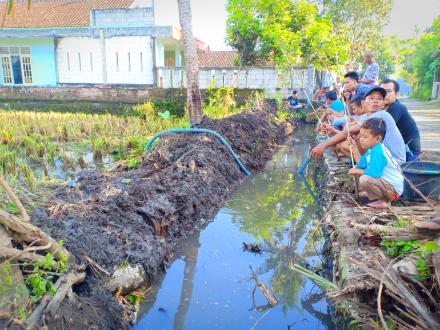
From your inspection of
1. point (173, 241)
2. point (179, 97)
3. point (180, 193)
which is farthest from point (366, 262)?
point (179, 97)

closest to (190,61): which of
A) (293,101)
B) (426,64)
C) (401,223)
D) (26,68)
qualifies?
(293,101)

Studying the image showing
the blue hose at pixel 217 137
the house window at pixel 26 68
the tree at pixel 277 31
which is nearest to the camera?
the blue hose at pixel 217 137

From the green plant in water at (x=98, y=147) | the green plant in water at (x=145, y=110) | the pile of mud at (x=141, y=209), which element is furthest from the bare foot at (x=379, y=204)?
the green plant in water at (x=145, y=110)

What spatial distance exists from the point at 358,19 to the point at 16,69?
68.8 ft

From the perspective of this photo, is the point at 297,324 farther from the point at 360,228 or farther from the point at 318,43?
the point at 318,43

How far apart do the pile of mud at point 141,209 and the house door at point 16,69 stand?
17.1m

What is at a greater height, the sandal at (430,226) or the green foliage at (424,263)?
the sandal at (430,226)

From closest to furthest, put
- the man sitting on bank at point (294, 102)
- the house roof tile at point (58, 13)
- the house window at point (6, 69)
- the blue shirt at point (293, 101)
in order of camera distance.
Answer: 1. the man sitting on bank at point (294, 102)
2. the blue shirt at point (293, 101)
3. the house roof tile at point (58, 13)
4. the house window at point (6, 69)

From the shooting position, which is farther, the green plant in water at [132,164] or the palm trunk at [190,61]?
the palm trunk at [190,61]

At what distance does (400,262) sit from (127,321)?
2144mm

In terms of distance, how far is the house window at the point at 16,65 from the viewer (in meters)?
19.6

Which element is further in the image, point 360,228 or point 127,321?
point 360,228

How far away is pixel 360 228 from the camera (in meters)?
3.27

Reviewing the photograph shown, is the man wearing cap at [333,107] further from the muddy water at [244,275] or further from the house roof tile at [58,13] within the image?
the house roof tile at [58,13]
